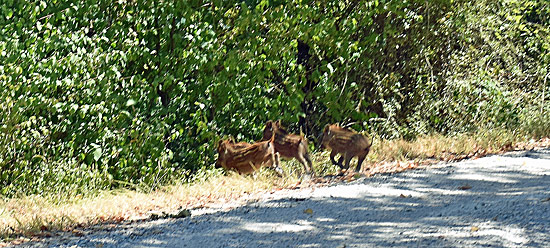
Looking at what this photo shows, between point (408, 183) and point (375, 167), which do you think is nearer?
point (408, 183)

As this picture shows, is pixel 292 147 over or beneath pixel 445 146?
over

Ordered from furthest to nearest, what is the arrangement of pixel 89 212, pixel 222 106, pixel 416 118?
pixel 416 118 → pixel 222 106 → pixel 89 212

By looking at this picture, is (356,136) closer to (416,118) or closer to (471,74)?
Result: (416,118)

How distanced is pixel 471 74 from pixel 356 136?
470 centimetres

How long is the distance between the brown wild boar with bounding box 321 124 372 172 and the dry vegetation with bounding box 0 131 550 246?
0.24 m

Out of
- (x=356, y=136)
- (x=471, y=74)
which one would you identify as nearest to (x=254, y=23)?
(x=356, y=136)

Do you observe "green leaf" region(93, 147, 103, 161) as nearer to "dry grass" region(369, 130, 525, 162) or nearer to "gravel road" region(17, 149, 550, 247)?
"gravel road" region(17, 149, 550, 247)

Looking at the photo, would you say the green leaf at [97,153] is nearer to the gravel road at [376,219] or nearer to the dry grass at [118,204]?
the dry grass at [118,204]

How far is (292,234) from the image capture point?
6414 millimetres

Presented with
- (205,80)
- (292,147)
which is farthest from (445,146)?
(205,80)

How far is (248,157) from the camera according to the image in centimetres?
921

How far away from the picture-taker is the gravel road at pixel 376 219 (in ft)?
20.1

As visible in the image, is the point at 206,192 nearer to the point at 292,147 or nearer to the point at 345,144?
the point at 292,147

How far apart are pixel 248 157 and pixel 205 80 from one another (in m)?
1.53
